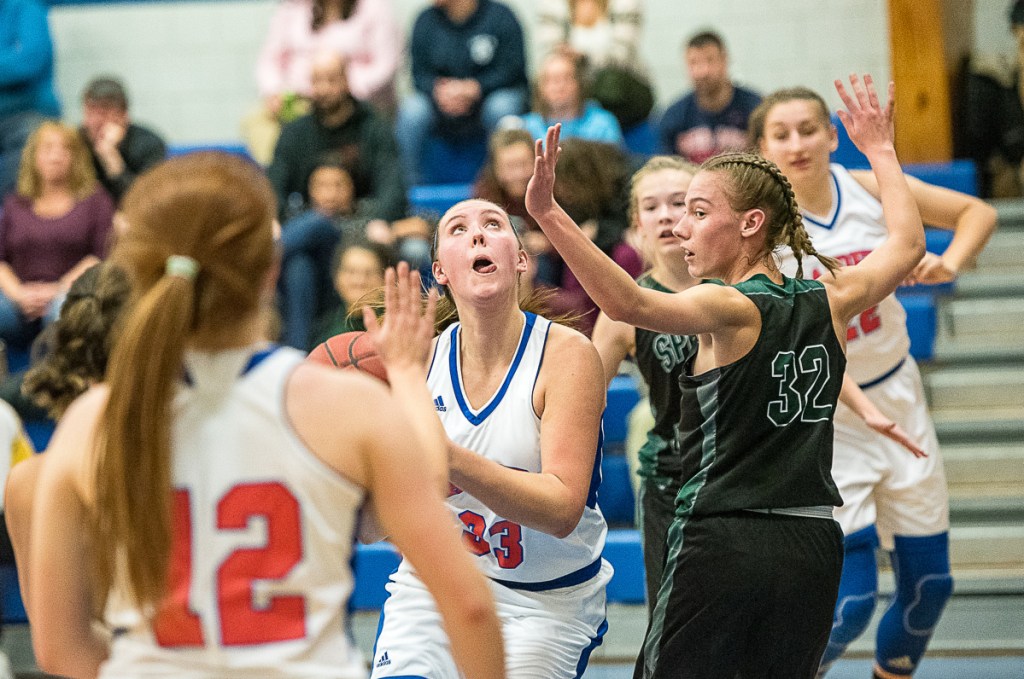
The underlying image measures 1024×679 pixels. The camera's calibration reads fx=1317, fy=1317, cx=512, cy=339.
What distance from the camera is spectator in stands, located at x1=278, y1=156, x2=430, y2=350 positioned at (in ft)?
20.8

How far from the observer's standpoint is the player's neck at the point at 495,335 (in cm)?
306

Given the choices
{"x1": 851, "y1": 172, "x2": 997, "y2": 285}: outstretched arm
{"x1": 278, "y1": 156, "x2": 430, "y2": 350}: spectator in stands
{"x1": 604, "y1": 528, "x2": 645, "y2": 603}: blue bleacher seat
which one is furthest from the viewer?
{"x1": 278, "y1": 156, "x2": 430, "y2": 350}: spectator in stands

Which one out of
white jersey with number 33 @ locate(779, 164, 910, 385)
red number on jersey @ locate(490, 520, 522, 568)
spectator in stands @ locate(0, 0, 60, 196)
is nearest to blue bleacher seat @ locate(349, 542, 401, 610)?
white jersey with number 33 @ locate(779, 164, 910, 385)

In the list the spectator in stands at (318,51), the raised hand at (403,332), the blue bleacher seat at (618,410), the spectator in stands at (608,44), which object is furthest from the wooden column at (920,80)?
the raised hand at (403,332)

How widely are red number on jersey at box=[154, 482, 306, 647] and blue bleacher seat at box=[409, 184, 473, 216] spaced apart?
5426mm

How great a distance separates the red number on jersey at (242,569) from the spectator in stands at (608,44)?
578 cm

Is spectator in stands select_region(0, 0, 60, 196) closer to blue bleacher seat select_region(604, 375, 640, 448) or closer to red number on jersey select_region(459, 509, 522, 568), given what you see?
blue bleacher seat select_region(604, 375, 640, 448)

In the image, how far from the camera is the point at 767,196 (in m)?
2.81

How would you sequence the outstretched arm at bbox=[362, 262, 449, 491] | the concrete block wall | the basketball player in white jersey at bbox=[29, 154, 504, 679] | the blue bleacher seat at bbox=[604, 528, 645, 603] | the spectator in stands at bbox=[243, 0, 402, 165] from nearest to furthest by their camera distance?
1. the basketball player in white jersey at bbox=[29, 154, 504, 679]
2. the outstretched arm at bbox=[362, 262, 449, 491]
3. the blue bleacher seat at bbox=[604, 528, 645, 603]
4. the spectator in stands at bbox=[243, 0, 402, 165]
5. the concrete block wall

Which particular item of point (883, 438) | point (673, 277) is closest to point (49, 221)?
point (673, 277)

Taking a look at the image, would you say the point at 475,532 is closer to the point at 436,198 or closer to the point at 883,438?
the point at 883,438

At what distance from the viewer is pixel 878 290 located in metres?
2.90

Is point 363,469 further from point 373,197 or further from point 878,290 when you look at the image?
point 373,197

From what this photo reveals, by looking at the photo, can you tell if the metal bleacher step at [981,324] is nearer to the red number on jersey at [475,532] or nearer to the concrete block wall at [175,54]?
the concrete block wall at [175,54]
